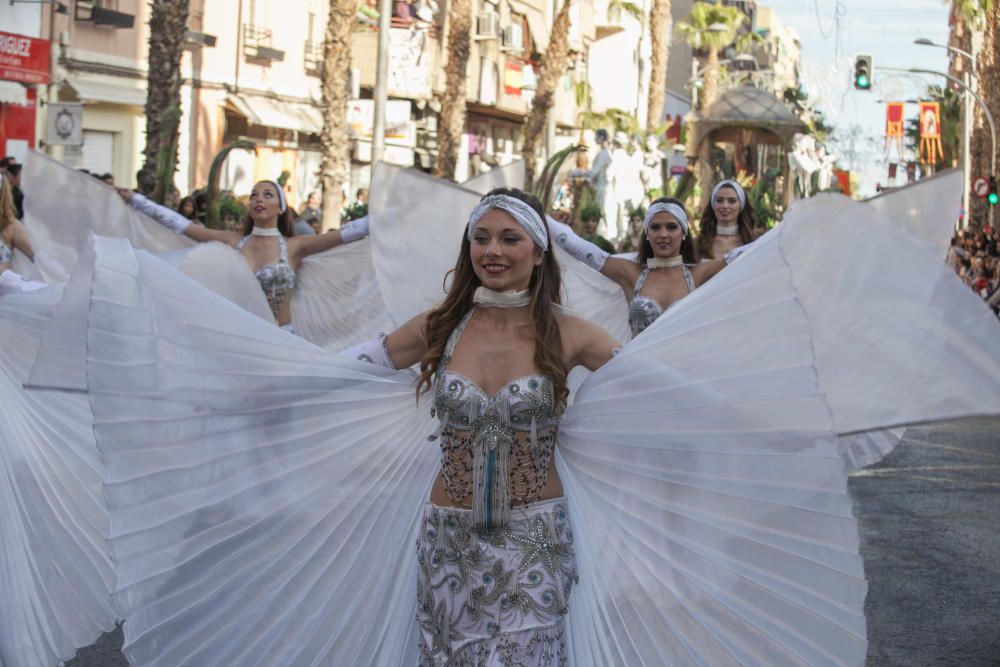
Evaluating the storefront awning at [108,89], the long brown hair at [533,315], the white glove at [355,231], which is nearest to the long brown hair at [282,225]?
the white glove at [355,231]

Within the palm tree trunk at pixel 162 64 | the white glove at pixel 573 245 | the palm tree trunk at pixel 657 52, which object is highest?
the palm tree trunk at pixel 657 52

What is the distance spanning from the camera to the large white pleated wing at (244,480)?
14.1 ft

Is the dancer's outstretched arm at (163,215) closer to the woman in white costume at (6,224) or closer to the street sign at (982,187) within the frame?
the woman in white costume at (6,224)

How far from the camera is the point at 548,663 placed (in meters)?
4.18

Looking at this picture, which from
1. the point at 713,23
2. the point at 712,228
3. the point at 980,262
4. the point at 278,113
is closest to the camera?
the point at 712,228

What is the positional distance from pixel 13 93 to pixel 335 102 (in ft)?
17.0

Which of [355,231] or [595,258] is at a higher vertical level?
[355,231]

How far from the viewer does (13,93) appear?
2531 centimetres

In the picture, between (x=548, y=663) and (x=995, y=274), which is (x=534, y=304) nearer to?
(x=548, y=663)

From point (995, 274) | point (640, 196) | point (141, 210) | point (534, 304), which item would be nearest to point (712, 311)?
point (534, 304)

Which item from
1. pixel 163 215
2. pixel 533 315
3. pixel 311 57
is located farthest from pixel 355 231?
pixel 311 57

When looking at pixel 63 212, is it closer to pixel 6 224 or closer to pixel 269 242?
pixel 269 242

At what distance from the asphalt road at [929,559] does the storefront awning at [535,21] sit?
4624 cm

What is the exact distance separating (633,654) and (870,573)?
15.3 feet
